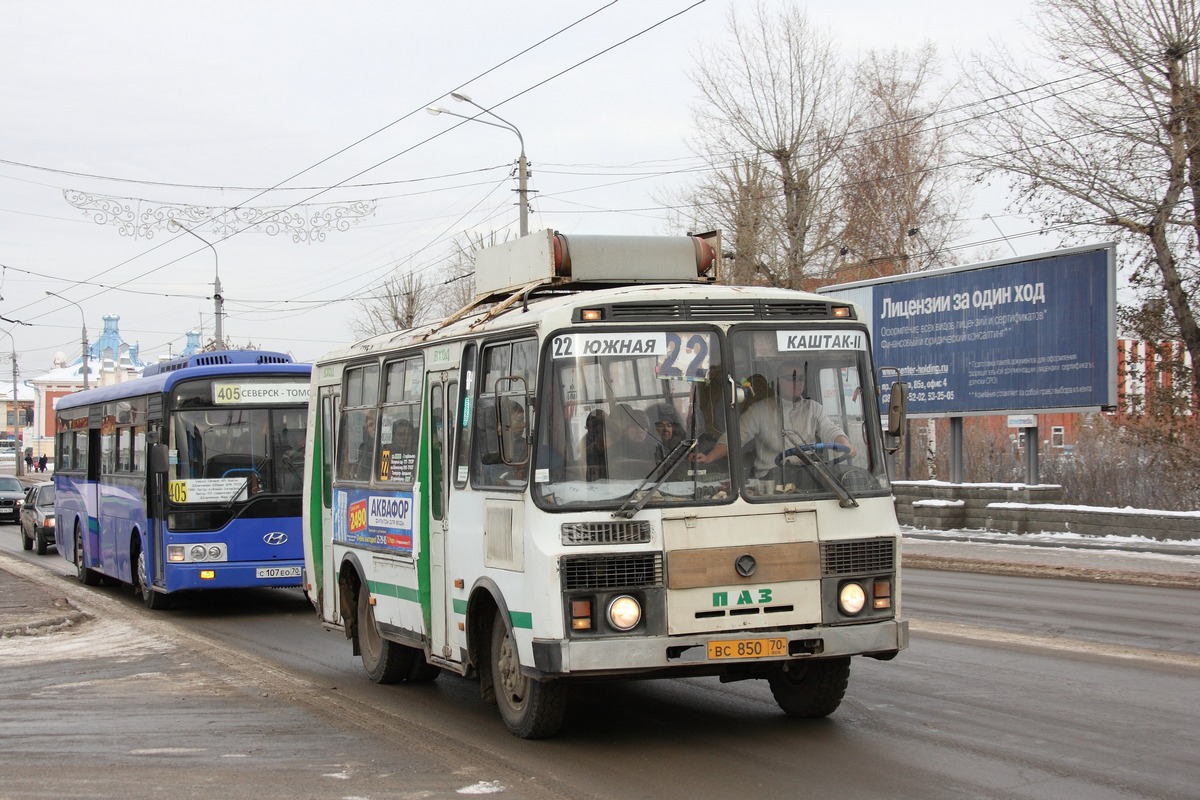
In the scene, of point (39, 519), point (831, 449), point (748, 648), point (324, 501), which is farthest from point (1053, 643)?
point (39, 519)

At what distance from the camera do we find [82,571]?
22875 millimetres

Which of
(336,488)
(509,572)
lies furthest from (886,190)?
(509,572)

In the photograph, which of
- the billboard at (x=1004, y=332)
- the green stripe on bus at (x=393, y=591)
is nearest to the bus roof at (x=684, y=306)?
the green stripe on bus at (x=393, y=591)

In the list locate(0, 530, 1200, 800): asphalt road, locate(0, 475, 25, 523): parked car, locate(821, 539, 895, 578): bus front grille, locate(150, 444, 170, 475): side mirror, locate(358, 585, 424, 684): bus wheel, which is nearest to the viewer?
locate(0, 530, 1200, 800): asphalt road

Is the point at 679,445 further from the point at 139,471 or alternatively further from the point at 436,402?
the point at 139,471

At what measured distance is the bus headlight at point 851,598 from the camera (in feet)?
26.4

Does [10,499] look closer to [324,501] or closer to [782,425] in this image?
[324,501]

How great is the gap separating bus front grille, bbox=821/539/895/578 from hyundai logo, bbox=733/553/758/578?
0.45 meters

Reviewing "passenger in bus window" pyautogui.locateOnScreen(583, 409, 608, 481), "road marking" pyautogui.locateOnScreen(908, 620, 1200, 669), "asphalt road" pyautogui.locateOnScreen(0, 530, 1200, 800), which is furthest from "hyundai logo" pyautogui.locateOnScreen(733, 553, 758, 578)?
"road marking" pyautogui.locateOnScreen(908, 620, 1200, 669)

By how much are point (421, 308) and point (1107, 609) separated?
170ft

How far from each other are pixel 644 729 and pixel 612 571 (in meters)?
1.57

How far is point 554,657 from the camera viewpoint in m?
7.66

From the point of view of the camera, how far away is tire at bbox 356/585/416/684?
1105cm

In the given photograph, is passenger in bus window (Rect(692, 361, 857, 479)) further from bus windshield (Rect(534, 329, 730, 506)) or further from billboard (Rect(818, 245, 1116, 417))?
billboard (Rect(818, 245, 1116, 417))
